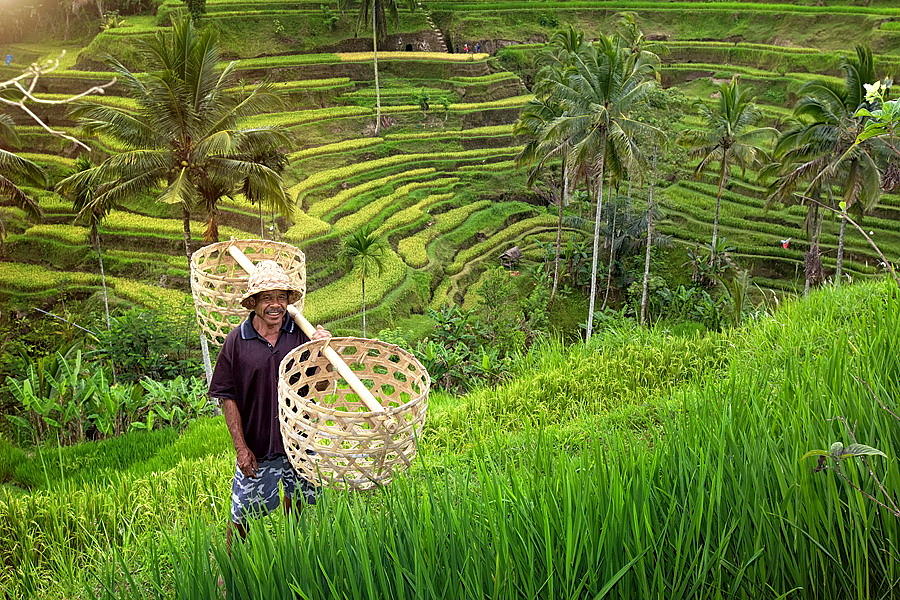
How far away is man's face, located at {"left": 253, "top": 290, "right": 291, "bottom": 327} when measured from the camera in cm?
235

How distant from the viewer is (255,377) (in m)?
2.39

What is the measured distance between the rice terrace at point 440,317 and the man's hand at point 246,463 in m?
0.05

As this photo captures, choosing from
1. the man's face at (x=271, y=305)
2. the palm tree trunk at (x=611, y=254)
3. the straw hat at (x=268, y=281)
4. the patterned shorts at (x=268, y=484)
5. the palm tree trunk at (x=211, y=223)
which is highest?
the straw hat at (x=268, y=281)

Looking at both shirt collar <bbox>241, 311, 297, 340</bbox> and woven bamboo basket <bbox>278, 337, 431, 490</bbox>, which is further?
shirt collar <bbox>241, 311, 297, 340</bbox>

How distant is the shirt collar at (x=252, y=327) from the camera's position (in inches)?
93.9

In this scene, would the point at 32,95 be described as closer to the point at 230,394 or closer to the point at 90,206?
the point at 230,394

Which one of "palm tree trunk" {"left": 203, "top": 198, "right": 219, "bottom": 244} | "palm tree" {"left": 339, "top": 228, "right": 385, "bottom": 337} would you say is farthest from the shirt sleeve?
"palm tree" {"left": 339, "top": 228, "right": 385, "bottom": 337}

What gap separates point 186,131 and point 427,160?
42.8 ft

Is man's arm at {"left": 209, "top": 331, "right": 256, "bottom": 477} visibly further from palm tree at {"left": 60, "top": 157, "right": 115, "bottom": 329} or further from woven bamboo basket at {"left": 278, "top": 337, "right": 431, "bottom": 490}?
palm tree at {"left": 60, "top": 157, "right": 115, "bottom": 329}

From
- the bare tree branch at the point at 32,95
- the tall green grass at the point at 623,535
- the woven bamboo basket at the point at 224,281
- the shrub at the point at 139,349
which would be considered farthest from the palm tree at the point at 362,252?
the bare tree branch at the point at 32,95

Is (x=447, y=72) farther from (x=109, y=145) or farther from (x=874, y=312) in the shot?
(x=874, y=312)

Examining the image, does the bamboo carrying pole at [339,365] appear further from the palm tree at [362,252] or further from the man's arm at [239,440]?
the palm tree at [362,252]

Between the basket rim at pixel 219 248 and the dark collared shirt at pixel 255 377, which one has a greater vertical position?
the basket rim at pixel 219 248

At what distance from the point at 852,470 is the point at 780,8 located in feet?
110
